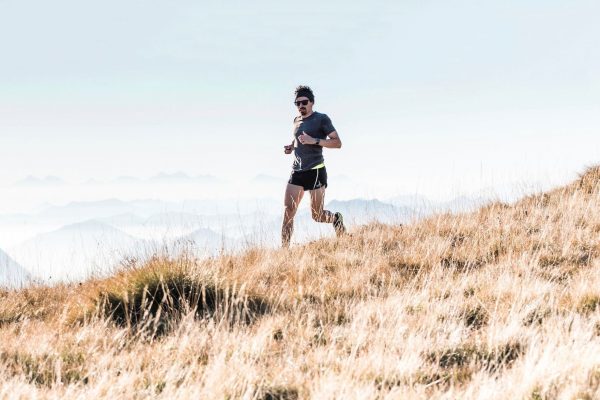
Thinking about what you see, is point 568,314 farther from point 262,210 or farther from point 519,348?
point 262,210

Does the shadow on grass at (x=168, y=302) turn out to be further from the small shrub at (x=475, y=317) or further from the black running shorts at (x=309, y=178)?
the black running shorts at (x=309, y=178)

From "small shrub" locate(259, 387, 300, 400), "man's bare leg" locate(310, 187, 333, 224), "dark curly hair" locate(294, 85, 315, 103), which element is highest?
"dark curly hair" locate(294, 85, 315, 103)

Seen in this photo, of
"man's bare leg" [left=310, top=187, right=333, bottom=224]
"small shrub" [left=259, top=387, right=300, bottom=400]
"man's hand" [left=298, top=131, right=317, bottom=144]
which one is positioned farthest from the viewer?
"man's bare leg" [left=310, top=187, right=333, bottom=224]

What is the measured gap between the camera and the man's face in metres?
8.24

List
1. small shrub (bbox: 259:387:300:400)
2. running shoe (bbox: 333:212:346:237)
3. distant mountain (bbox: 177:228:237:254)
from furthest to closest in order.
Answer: running shoe (bbox: 333:212:346:237) → distant mountain (bbox: 177:228:237:254) → small shrub (bbox: 259:387:300:400)

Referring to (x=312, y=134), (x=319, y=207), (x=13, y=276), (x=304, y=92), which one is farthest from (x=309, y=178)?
(x=13, y=276)

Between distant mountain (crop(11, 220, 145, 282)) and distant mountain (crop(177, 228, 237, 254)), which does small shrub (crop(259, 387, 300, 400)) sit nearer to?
distant mountain (crop(177, 228, 237, 254))

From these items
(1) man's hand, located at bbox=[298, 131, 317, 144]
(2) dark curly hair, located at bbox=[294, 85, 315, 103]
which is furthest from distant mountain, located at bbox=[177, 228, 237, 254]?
(2) dark curly hair, located at bbox=[294, 85, 315, 103]

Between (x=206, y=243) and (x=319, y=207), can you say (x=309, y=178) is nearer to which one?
(x=319, y=207)

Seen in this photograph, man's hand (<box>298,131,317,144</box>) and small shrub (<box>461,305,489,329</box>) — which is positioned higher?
man's hand (<box>298,131,317,144</box>)

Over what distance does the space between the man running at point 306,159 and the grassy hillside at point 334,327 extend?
130 centimetres

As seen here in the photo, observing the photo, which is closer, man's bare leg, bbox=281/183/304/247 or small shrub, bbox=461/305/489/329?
small shrub, bbox=461/305/489/329

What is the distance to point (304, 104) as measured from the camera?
27.1 ft

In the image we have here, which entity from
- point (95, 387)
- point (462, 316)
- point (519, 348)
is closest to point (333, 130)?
point (462, 316)
